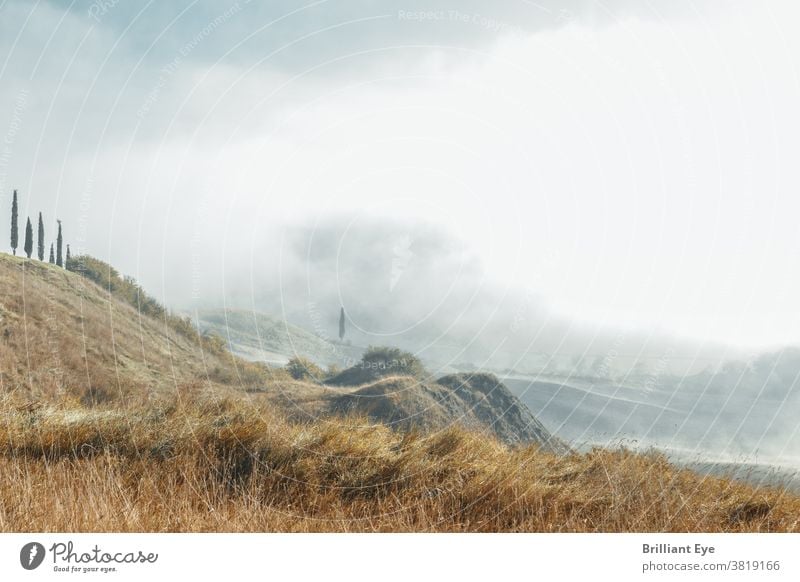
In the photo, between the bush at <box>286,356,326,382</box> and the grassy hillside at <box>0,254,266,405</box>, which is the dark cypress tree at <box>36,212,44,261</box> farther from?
the bush at <box>286,356,326,382</box>

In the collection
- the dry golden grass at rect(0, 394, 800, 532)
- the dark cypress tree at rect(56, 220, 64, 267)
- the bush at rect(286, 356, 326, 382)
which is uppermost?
the dark cypress tree at rect(56, 220, 64, 267)

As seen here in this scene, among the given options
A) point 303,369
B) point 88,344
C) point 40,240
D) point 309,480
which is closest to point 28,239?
point 40,240

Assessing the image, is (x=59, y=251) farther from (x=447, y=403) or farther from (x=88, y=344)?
(x=447, y=403)

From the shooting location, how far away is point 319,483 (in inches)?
368

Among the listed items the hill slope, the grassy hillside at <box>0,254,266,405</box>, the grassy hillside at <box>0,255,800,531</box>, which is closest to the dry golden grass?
the grassy hillside at <box>0,255,800,531</box>

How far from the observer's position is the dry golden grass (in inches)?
325

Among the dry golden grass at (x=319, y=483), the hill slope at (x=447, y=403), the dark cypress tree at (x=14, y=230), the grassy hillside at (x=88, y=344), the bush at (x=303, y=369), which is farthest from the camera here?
the dark cypress tree at (x=14, y=230)

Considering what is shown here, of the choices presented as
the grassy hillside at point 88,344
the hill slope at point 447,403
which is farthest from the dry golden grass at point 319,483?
the grassy hillside at point 88,344

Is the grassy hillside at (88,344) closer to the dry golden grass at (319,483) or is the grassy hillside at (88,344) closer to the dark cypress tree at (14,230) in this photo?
the dark cypress tree at (14,230)

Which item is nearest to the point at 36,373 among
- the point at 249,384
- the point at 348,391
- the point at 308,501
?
the point at 249,384

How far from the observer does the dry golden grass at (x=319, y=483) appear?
826 cm

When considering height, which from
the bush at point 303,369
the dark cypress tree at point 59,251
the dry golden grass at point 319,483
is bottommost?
the dry golden grass at point 319,483

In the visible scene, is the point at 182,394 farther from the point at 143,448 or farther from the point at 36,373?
the point at 36,373
